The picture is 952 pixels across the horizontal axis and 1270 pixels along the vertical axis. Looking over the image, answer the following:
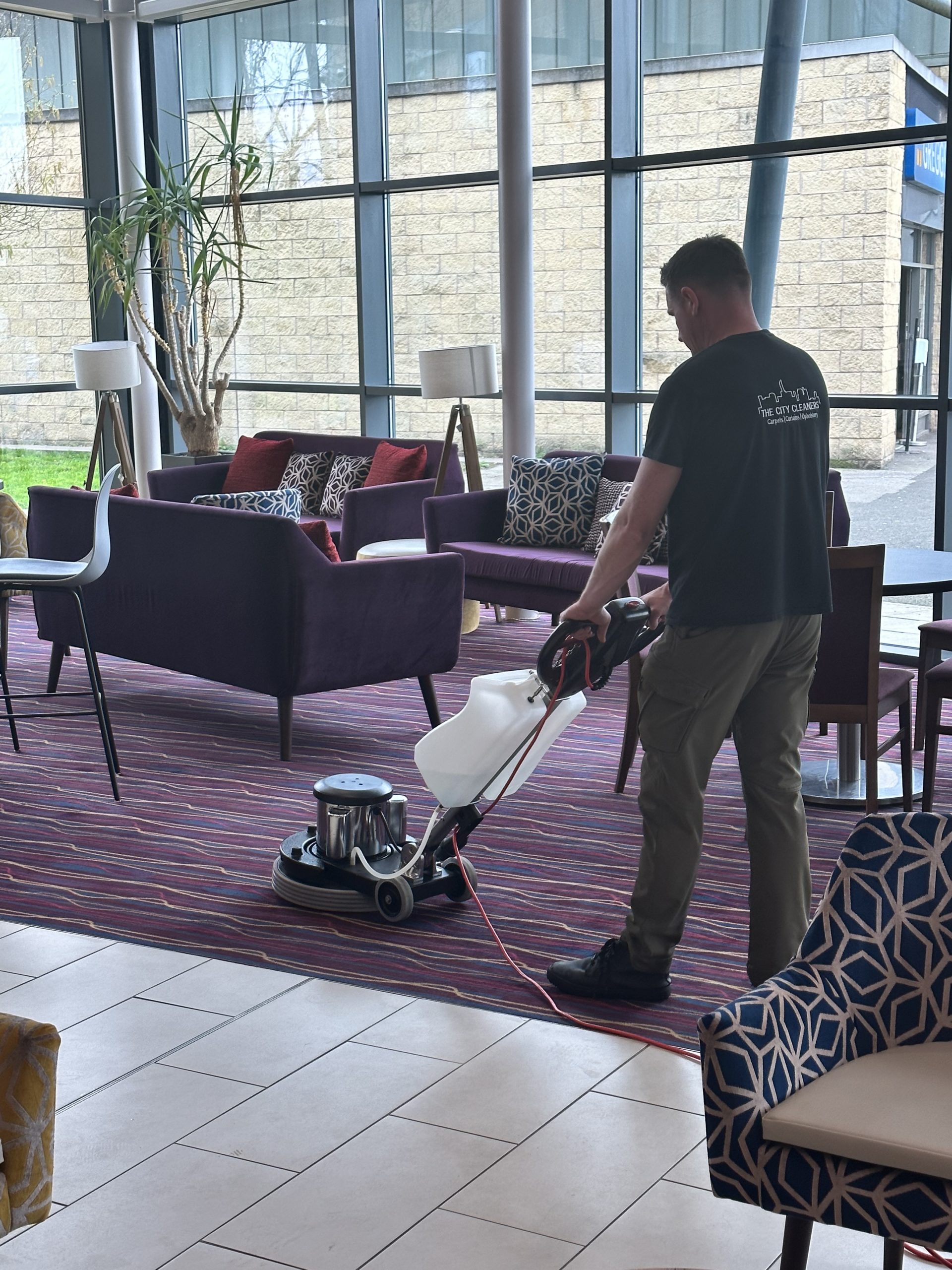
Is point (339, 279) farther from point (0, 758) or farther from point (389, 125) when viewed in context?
point (0, 758)

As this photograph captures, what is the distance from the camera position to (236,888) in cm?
407

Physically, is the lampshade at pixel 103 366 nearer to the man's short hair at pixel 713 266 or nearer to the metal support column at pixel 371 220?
the metal support column at pixel 371 220

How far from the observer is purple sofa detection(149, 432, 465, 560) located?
7367 mm

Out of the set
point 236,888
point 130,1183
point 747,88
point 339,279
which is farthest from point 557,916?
point 339,279

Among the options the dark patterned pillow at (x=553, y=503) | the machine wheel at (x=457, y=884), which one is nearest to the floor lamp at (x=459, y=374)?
the dark patterned pillow at (x=553, y=503)

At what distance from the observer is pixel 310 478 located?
838cm

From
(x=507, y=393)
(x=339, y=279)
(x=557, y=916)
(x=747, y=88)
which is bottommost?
(x=557, y=916)

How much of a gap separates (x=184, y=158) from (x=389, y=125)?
1.97m

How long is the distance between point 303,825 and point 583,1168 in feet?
7.24

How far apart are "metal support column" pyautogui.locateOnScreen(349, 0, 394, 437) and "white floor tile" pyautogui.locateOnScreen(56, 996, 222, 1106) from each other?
6.03 m

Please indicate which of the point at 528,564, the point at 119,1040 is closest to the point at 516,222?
the point at 528,564

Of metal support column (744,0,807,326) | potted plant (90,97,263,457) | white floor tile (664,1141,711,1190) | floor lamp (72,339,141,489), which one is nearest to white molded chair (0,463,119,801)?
white floor tile (664,1141,711,1190)

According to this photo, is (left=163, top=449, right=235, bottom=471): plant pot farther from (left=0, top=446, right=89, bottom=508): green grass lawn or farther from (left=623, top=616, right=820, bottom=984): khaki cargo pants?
(left=623, top=616, right=820, bottom=984): khaki cargo pants

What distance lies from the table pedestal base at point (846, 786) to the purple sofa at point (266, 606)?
4.92ft
